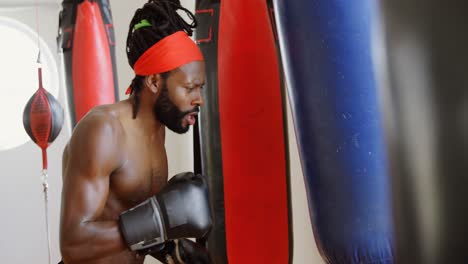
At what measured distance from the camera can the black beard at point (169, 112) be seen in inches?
60.2

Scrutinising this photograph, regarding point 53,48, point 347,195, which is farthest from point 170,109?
point 53,48

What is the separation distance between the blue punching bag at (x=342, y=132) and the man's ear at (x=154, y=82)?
0.56 metres

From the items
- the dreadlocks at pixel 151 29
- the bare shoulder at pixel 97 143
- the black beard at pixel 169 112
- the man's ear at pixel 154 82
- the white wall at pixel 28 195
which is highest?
the dreadlocks at pixel 151 29

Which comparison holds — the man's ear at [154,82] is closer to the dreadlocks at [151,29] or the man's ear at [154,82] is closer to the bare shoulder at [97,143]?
the dreadlocks at [151,29]

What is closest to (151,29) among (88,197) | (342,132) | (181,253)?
(88,197)

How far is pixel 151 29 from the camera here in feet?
5.05

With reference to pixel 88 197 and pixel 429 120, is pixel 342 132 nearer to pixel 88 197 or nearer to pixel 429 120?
pixel 429 120

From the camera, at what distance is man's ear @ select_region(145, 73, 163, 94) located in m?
1.54

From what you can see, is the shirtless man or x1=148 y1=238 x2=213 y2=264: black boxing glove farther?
x1=148 y1=238 x2=213 y2=264: black boxing glove

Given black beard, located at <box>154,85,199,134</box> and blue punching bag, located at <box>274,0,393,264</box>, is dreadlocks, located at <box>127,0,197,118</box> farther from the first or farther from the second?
blue punching bag, located at <box>274,0,393,264</box>

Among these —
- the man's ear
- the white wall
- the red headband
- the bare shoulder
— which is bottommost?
the white wall

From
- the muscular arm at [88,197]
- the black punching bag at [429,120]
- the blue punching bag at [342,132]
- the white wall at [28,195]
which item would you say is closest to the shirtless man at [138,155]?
the muscular arm at [88,197]

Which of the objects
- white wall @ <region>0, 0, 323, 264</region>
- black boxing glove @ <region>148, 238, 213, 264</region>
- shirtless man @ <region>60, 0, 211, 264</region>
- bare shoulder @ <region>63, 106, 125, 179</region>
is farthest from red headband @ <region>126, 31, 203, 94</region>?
white wall @ <region>0, 0, 323, 264</region>

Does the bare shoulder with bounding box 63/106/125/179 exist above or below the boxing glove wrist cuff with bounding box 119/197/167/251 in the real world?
above
